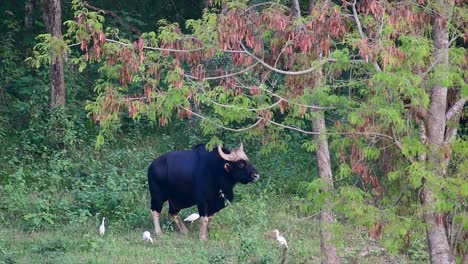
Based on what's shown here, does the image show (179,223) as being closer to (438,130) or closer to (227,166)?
(227,166)

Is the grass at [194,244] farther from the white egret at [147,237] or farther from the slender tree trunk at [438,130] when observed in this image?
the slender tree trunk at [438,130]

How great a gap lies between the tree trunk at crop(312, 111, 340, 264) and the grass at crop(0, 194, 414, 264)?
0.56 m

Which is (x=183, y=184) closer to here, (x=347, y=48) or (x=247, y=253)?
(x=247, y=253)

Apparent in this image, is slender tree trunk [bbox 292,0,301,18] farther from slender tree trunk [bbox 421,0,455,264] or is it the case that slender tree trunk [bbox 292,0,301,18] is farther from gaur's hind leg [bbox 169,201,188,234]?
gaur's hind leg [bbox 169,201,188,234]

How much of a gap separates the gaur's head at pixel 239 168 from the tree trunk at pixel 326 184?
3228mm

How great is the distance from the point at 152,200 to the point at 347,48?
6282 millimetres

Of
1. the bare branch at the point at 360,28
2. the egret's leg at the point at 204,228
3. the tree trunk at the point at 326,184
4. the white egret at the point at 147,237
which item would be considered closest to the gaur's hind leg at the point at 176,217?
the egret's leg at the point at 204,228

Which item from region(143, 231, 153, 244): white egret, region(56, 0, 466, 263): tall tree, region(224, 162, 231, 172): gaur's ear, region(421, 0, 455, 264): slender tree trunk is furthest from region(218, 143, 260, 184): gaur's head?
region(421, 0, 455, 264): slender tree trunk

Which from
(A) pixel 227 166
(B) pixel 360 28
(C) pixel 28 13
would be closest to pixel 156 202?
(A) pixel 227 166

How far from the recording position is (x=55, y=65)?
18.9 m

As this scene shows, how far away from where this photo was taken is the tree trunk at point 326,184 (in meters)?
10.1

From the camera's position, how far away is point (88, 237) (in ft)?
45.4

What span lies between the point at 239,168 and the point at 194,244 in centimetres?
161

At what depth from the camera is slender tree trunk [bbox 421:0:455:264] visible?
9883 mm
